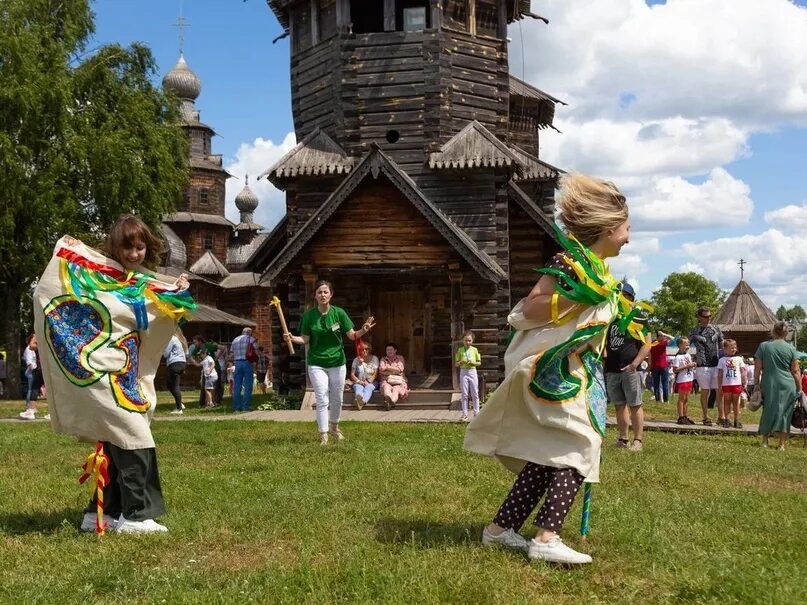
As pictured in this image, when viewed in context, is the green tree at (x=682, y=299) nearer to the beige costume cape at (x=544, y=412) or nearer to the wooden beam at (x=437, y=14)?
the wooden beam at (x=437, y=14)

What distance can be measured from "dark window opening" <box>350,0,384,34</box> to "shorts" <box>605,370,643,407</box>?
13944mm

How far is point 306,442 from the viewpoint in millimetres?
10125

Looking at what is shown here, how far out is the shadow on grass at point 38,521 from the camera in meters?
5.38

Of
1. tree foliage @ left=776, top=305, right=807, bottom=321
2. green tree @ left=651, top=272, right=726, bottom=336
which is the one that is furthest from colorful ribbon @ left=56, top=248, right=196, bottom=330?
tree foliage @ left=776, top=305, right=807, bottom=321

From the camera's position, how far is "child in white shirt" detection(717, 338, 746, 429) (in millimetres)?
13594

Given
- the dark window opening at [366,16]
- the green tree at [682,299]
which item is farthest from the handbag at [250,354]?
the green tree at [682,299]

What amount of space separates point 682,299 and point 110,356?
7712 cm

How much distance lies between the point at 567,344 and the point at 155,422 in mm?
10418

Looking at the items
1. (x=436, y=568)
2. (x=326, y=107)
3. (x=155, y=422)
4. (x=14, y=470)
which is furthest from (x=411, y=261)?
(x=436, y=568)

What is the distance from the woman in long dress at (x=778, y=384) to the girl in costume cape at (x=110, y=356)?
28.5 feet

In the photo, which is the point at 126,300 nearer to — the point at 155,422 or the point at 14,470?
the point at 14,470

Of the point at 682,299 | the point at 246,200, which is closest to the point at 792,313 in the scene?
the point at 682,299

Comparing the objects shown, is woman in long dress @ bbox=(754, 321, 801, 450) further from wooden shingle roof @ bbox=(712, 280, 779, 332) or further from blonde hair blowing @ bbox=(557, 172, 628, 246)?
wooden shingle roof @ bbox=(712, 280, 779, 332)

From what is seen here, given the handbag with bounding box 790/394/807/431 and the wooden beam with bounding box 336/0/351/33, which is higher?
the wooden beam with bounding box 336/0/351/33
